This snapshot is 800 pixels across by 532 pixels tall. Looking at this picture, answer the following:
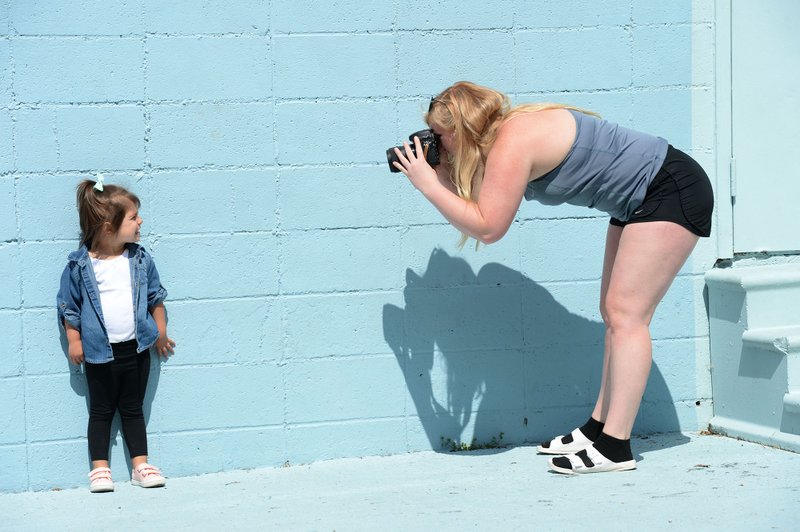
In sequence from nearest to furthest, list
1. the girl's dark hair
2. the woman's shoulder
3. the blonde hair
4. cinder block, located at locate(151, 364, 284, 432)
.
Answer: the woman's shoulder → the blonde hair → the girl's dark hair → cinder block, located at locate(151, 364, 284, 432)

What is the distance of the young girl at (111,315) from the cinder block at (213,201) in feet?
0.43

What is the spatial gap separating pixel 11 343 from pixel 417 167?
1.81 meters

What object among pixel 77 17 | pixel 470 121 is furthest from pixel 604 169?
pixel 77 17

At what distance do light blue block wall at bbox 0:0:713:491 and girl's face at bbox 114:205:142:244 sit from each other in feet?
0.34

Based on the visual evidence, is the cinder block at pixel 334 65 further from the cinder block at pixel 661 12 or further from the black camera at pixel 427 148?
the cinder block at pixel 661 12

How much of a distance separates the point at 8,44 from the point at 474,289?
2.19m

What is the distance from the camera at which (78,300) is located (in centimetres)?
402

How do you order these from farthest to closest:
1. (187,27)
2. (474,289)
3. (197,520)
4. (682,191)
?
(474,289) → (187,27) → (682,191) → (197,520)

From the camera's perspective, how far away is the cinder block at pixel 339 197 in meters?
4.24

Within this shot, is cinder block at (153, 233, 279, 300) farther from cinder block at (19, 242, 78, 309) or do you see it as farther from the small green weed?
the small green weed

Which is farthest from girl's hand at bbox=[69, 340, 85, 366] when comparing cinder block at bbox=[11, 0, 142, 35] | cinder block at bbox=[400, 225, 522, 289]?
cinder block at bbox=[400, 225, 522, 289]

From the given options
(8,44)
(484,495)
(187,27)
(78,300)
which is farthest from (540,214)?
(8,44)

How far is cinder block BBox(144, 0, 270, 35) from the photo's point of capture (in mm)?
4105

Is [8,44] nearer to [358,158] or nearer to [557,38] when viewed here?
[358,158]
